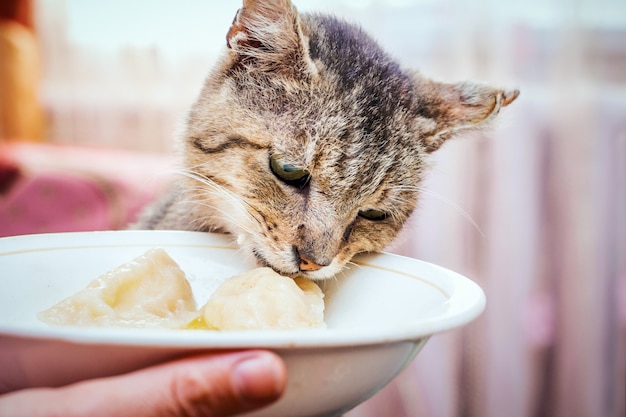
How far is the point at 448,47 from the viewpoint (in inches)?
45.8

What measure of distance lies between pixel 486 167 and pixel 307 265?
799mm

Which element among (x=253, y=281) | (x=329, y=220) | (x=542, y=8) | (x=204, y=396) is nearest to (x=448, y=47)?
(x=542, y=8)

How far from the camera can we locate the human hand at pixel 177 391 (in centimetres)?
32

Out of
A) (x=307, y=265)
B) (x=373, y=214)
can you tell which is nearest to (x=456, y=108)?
(x=373, y=214)

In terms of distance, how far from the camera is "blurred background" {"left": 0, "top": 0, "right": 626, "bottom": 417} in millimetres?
1066

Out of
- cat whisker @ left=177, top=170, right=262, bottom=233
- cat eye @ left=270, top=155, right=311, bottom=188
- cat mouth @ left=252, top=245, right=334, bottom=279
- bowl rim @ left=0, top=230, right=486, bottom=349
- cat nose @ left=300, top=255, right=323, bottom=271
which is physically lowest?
cat mouth @ left=252, top=245, right=334, bottom=279

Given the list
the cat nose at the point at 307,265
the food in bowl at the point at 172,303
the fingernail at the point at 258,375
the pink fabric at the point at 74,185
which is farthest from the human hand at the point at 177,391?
the pink fabric at the point at 74,185

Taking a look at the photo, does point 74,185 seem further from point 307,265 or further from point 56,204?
point 307,265

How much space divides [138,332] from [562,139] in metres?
1.17

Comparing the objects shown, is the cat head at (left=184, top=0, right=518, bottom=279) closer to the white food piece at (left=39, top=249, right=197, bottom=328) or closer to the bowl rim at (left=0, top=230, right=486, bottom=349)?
the white food piece at (left=39, top=249, right=197, bottom=328)

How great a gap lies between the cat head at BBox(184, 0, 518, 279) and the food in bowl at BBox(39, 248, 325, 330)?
0.11 metres

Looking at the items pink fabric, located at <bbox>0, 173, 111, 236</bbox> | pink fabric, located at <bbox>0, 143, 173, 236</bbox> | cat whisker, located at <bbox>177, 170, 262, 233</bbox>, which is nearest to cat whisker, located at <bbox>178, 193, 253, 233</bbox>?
cat whisker, located at <bbox>177, 170, 262, 233</bbox>

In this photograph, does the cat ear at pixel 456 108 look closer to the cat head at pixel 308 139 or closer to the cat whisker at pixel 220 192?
the cat head at pixel 308 139

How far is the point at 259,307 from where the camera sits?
47 cm
